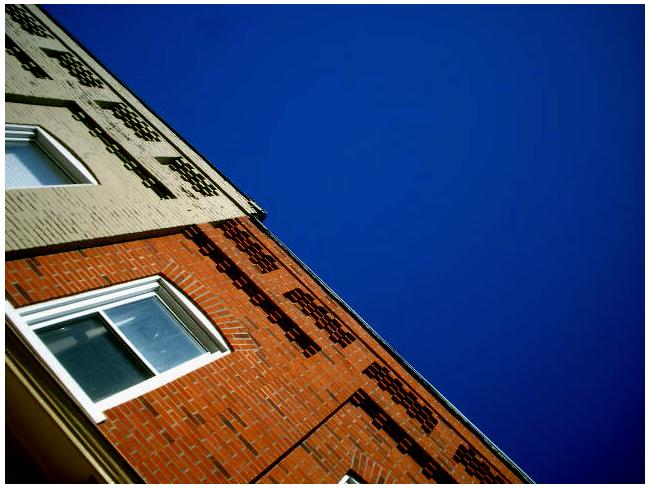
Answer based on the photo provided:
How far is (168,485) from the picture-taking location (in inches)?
144

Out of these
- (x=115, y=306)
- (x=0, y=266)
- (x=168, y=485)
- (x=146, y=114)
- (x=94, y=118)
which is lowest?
(x=168, y=485)

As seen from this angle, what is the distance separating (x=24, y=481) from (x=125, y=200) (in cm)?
392

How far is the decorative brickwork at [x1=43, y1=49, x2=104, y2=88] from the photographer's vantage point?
9.16 metres

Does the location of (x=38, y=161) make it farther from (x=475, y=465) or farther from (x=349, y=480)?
(x=475, y=465)

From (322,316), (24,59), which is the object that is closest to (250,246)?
(322,316)

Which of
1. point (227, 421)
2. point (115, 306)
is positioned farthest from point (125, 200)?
point (227, 421)

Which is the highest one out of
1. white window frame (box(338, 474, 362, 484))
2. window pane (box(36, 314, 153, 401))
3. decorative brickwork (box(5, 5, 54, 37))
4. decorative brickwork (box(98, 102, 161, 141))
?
decorative brickwork (box(5, 5, 54, 37))

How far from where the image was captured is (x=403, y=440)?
6.61 metres

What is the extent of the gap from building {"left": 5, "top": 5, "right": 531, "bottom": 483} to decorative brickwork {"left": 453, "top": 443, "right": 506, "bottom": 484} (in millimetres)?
43

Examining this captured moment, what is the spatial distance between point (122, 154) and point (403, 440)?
7.20 m

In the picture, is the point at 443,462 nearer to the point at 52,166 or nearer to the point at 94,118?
the point at 52,166

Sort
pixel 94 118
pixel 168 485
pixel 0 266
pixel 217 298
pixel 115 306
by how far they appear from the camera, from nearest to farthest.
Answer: pixel 168 485 → pixel 0 266 → pixel 115 306 → pixel 217 298 → pixel 94 118

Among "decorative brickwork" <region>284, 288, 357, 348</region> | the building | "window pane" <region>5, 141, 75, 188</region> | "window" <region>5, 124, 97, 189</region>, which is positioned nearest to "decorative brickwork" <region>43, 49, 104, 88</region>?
the building

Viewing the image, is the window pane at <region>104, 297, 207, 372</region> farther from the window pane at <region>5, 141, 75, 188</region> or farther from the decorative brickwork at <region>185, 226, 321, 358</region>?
the window pane at <region>5, 141, 75, 188</region>
